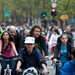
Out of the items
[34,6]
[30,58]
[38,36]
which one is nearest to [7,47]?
[38,36]

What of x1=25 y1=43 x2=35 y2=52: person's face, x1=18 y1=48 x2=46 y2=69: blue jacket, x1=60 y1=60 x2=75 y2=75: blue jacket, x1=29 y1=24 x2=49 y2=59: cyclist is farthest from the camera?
x1=29 y1=24 x2=49 y2=59: cyclist

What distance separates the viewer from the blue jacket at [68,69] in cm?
486

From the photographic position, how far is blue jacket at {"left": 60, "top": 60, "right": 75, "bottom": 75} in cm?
486

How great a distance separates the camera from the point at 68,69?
4898mm

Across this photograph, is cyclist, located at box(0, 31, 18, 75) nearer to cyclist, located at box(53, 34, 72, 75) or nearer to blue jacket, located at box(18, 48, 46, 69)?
cyclist, located at box(53, 34, 72, 75)

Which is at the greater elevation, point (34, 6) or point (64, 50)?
point (34, 6)

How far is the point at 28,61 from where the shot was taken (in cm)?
A: 597

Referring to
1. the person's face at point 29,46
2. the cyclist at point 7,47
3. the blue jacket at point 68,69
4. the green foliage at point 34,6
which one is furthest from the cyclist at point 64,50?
the green foliage at point 34,6

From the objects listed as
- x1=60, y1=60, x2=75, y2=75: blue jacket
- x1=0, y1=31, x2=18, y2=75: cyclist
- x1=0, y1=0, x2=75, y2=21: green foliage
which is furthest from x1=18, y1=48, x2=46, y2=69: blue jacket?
x1=0, y1=0, x2=75, y2=21: green foliage

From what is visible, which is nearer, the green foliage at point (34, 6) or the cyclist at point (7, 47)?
the cyclist at point (7, 47)

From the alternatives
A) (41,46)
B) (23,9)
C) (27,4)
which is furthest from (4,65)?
(23,9)

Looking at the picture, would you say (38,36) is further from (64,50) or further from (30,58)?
(30,58)

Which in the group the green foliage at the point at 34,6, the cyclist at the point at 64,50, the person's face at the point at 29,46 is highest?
the green foliage at the point at 34,6

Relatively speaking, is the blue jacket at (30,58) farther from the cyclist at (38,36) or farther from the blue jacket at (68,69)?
the cyclist at (38,36)
